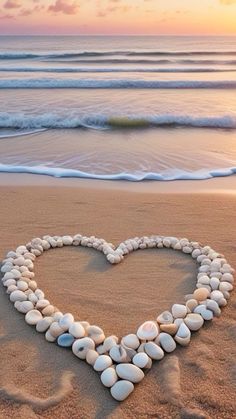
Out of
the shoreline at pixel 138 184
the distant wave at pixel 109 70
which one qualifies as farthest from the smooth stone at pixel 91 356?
the distant wave at pixel 109 70

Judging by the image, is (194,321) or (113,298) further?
(113,298)

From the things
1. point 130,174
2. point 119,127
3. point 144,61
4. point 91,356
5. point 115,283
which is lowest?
point 144,61

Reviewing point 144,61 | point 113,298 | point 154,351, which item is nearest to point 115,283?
point 113,298

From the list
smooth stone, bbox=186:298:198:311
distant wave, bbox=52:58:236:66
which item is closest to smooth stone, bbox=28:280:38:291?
smooth stone, bbox=186:298:198:311

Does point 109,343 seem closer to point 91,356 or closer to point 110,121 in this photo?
point 91,356

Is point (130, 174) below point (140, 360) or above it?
below

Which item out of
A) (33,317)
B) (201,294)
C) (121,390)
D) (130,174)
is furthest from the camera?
(130,174)
